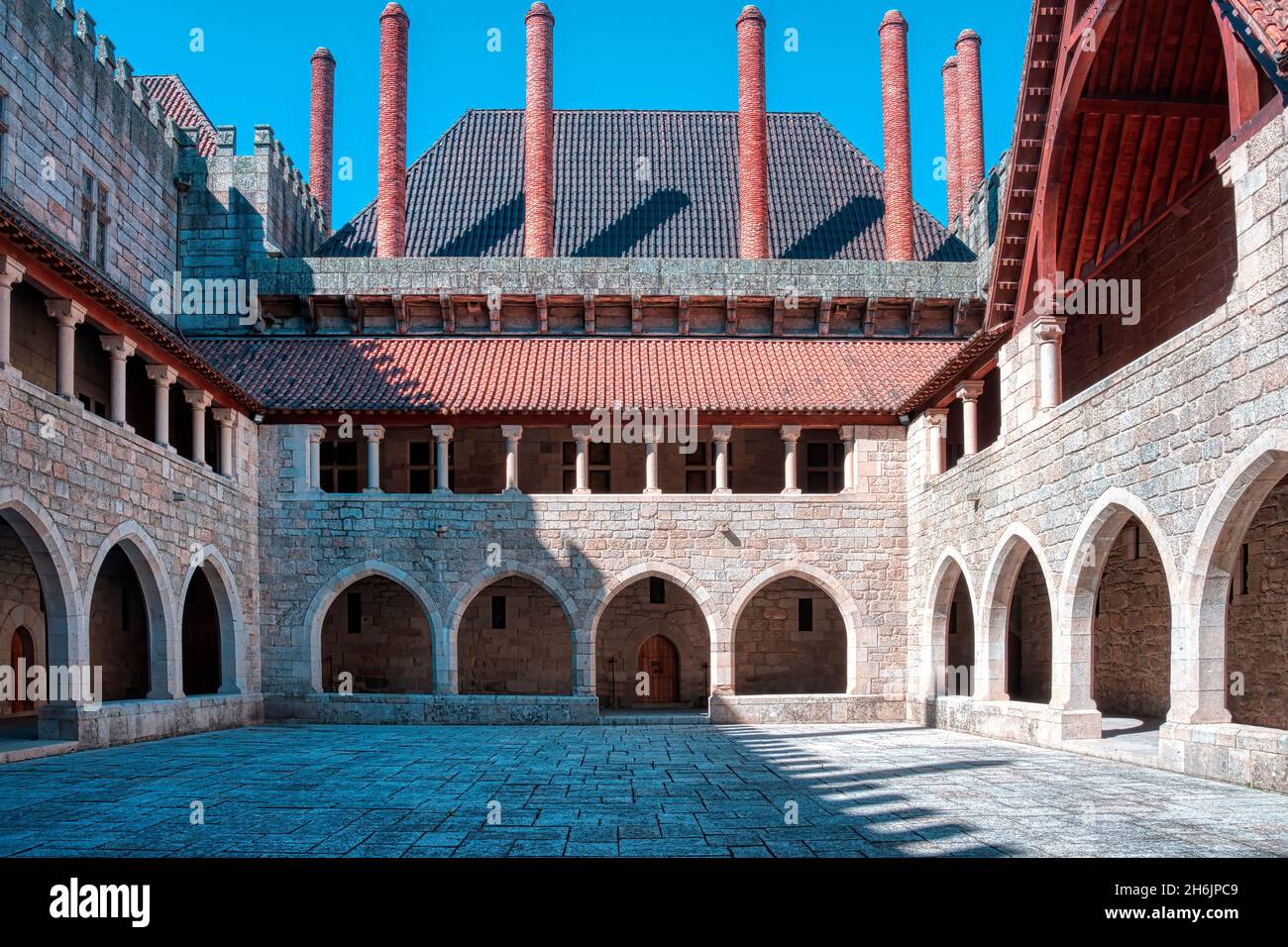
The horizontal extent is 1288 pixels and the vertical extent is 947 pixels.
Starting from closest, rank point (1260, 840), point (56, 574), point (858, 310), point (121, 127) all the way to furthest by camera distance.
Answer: point (1260, 840)
point (56, 574)
point (121, 127)
point (858, 310)

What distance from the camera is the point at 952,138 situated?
27109 millimetres

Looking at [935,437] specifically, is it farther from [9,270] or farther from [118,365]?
[9,270]

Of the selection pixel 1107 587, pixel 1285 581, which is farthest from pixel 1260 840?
pixel 1107 587

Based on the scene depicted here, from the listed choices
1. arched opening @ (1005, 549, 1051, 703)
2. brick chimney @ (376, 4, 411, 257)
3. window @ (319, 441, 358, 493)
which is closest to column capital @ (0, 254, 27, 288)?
window @ (319, 441, 358, 493)

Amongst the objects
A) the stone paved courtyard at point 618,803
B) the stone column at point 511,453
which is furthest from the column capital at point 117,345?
the stone column at point 511,453

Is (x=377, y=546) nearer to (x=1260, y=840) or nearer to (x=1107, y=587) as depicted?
(x=1107, y=587)

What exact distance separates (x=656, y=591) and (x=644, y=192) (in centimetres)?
894

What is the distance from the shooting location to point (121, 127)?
19.5 meters

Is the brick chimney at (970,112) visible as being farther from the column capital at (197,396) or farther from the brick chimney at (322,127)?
the column capital at (197,396)

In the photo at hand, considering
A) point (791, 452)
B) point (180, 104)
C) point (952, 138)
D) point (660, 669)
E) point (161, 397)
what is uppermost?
point (180, 104)

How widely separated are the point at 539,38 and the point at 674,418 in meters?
8.21

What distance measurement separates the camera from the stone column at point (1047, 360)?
14.4 m

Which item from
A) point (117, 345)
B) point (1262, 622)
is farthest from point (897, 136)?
point (117, 345)

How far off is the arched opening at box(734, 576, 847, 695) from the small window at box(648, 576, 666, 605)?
1526 millimetres
